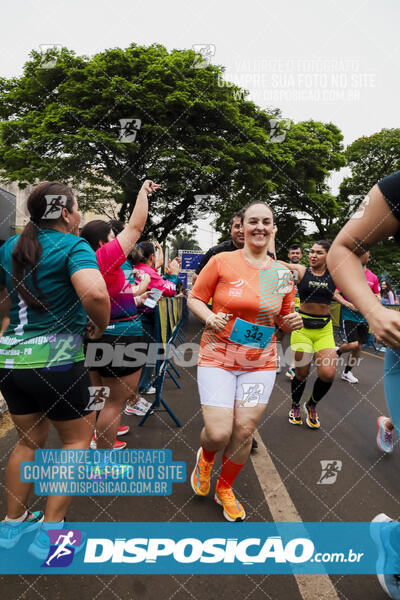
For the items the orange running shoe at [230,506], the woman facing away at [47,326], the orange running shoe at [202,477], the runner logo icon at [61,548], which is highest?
the woman facing away at [47,326]

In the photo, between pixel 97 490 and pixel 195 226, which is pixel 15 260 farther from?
pixel 195 226

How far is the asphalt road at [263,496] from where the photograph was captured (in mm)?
1958

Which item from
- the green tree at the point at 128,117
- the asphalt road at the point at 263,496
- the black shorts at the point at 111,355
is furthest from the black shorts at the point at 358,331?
the green tree at the point at 128,117

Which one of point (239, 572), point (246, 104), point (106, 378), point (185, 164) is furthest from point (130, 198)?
point (239, 572)

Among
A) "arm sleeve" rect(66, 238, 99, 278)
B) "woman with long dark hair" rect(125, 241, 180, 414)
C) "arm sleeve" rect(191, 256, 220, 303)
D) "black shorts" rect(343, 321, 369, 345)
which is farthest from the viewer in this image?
"black shorts" rect(343, 321, 369, 345)

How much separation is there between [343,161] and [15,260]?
2607cm

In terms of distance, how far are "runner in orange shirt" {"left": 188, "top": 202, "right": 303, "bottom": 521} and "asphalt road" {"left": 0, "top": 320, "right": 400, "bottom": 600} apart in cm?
46

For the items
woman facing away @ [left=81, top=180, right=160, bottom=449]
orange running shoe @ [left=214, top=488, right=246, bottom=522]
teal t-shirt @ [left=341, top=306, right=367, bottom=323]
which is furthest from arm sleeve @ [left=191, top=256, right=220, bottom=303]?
teal t-shirt @ [left=341, top=306, right=367, bottom=323]

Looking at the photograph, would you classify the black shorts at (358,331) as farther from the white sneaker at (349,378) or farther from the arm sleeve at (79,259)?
the arm sleeve at (79,259)

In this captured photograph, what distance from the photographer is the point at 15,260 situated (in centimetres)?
193

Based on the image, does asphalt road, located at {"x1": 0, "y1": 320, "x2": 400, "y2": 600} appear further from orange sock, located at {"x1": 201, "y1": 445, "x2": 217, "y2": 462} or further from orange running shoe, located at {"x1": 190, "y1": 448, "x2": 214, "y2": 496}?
orange sock, located at {"x1": 201, "y1": 445, "x2": 217, "y2": 462}

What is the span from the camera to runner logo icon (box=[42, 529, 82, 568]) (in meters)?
2.05

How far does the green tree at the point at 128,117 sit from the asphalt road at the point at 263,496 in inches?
515

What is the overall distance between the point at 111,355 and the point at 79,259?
1.27 m
